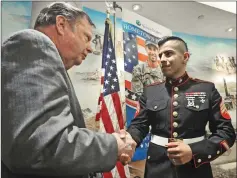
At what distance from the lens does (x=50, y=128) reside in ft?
1.48

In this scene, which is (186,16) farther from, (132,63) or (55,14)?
(55,14)

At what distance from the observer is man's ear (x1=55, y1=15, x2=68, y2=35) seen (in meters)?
0.71

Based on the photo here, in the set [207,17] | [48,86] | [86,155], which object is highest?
[207,17]

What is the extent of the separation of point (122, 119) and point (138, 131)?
1.26 ft

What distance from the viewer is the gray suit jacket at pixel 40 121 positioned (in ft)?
1.48

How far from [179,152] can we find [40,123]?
2.44ft

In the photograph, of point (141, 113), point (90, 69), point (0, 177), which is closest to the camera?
point (0, 177)

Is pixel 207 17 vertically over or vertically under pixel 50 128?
over

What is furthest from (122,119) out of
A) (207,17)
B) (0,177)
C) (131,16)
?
(207,17)

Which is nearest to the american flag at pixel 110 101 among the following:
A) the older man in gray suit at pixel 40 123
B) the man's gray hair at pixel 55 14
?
the man's gray hair at pixel 55 14

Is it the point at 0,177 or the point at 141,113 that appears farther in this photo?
the point at 141,113

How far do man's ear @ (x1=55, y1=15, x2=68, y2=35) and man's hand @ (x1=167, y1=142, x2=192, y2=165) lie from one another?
0.70 metres

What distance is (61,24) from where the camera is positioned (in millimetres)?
721

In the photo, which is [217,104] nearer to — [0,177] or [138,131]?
[138,131]
